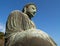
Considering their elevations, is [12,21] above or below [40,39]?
above

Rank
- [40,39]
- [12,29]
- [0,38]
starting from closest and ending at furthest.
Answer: [40,39] → [12,29] → [0,38]

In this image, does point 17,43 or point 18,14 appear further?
point 18,14

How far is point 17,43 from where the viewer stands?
362 inches

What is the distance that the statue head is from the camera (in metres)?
11.9

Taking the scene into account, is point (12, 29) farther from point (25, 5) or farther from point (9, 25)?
point (25, 5)

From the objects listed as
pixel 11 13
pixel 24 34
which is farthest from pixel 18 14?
pixel 24 34

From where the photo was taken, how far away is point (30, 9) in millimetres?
11961

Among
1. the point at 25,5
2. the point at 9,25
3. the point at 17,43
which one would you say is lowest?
the point at 17,43

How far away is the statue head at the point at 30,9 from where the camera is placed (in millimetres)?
11949

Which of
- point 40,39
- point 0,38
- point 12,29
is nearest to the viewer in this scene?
point 40,39

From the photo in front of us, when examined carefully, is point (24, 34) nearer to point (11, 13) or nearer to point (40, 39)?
point (40, 39)

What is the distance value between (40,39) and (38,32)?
0.32 metres

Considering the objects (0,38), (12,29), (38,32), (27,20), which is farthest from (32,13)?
(0,38)

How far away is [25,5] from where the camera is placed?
1209 cm
